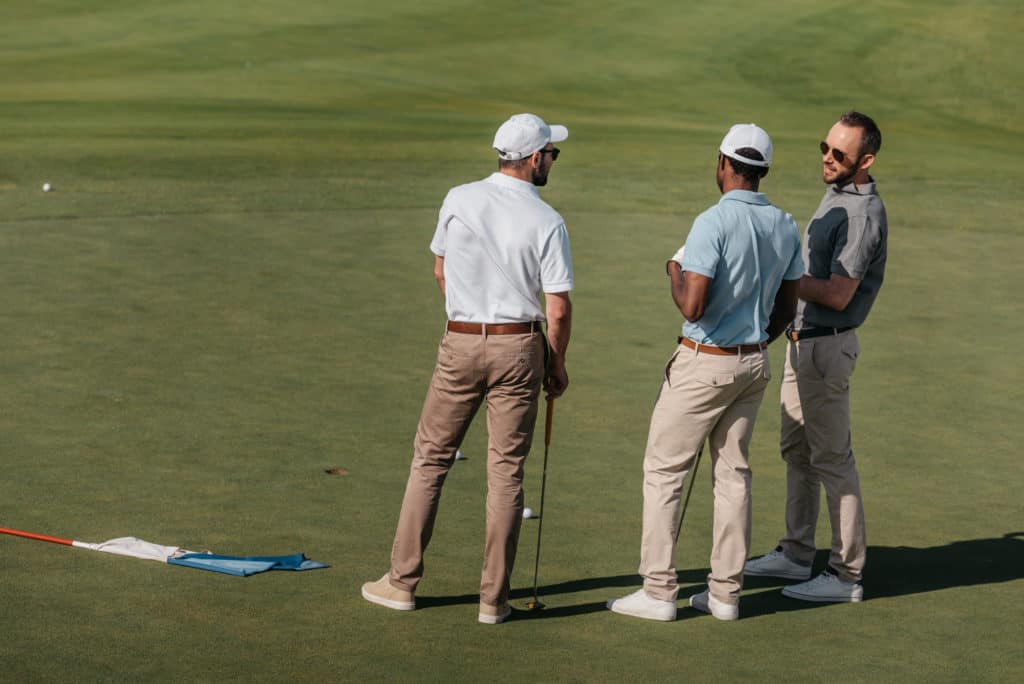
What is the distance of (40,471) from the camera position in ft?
28.7

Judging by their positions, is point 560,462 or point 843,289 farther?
point 560,462

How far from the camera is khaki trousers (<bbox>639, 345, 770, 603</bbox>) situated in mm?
6988

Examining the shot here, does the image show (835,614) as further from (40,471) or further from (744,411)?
(40,471)

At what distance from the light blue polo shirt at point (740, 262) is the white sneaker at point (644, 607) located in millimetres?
1163

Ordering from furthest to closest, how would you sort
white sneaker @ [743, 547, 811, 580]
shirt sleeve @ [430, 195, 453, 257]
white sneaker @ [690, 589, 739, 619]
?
white sneaker @ [743, 547, 811, 580], white sneaker @ [690, 589, 739, 619], shirt sleeve @ [430, 195, 453, 257]

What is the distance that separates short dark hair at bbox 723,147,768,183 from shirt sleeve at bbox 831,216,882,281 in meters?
0.60

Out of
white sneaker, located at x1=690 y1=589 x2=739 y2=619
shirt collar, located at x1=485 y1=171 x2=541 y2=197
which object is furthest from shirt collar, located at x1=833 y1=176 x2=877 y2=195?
white sneaker, located at x1=690 y1=589 x2=739 y2=619

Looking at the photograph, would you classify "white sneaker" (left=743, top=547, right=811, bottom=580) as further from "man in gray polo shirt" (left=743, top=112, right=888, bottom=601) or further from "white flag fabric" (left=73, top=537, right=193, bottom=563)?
"white flag fabric" (left=73, top=537, right=193, bottom=563)

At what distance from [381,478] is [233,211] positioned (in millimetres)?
9545

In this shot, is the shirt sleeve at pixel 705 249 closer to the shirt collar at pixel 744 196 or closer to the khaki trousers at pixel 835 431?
the shirt collar at pixel 744 196

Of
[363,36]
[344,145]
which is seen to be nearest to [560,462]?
[344,145]

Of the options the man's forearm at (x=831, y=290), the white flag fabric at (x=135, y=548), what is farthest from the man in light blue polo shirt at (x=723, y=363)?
the white flag fabric at (x=135, y=548)

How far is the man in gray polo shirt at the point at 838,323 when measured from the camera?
23.7ft

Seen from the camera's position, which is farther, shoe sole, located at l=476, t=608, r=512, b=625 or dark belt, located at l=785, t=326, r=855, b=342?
dark belt, located at l=785, t=326, r=855, b=342
